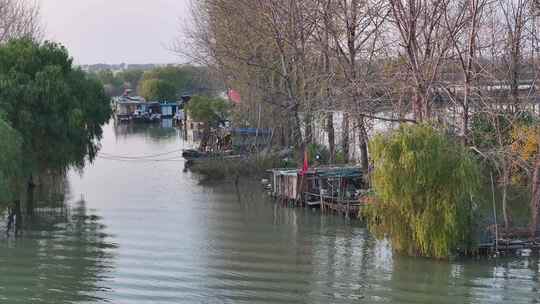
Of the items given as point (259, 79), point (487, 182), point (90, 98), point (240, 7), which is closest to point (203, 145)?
point (259, 79)

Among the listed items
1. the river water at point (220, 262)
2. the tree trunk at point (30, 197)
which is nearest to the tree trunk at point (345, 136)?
the river water at point (220, 262)

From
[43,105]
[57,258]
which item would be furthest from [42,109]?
[57,258]

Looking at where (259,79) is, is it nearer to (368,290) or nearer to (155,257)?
(155,257)

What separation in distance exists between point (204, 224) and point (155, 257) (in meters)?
4.85

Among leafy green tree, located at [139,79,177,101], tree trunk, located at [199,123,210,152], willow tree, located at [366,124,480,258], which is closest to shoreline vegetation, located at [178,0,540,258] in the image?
willow tree, located at [366,124,480,258]

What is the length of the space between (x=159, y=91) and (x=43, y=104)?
218 ft

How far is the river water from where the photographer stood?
19.6 m

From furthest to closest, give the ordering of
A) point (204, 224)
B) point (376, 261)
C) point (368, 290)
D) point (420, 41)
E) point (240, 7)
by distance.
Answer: point (240, 7), point (420, 41), point (204, 224), point (376, 261), point (368, 290)

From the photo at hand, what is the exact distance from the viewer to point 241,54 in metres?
40.5

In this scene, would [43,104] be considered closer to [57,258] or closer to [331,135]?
[57,258]

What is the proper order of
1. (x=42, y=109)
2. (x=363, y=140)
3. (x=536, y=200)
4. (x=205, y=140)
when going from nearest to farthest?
(x=536, y=200), (x=42, y=109), (x=363, y=140), (x=205, y=140)

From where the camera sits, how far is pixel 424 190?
22.5 m

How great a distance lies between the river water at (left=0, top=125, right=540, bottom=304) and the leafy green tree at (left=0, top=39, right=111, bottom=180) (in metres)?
1.88

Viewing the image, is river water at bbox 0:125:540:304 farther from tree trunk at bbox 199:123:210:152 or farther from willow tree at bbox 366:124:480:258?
tree trunk at bbox 199:123:210:152
